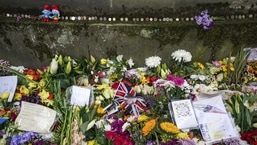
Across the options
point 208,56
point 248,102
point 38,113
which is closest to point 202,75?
point 208,56

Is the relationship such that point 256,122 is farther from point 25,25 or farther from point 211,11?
point 25,25

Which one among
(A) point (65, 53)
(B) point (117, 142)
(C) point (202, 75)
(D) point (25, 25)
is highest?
(D) point (25, 25)

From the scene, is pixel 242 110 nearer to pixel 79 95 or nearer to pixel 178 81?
pixel 178 81

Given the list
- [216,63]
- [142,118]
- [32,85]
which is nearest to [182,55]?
[216,63]

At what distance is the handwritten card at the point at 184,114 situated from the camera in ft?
12.0

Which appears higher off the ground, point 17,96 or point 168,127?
point 17,96

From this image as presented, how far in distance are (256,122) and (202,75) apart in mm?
836

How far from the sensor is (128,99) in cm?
402

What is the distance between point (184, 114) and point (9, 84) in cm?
193

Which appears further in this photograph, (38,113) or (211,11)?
(211,11)

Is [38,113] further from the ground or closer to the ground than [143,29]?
closer to the ground

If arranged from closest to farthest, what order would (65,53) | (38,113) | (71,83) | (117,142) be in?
(117,142), (38,113), (71,83), (65,53)

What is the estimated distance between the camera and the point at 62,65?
4230 mm

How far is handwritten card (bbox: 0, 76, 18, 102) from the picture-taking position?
4.05 meters
